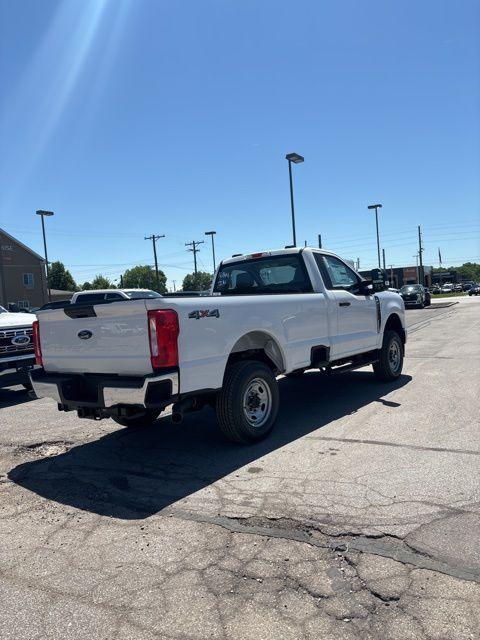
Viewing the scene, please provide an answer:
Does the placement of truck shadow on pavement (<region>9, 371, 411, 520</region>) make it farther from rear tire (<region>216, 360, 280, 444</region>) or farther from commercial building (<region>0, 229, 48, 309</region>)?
commercial building (<region>0, 229, 48, 309</region>)

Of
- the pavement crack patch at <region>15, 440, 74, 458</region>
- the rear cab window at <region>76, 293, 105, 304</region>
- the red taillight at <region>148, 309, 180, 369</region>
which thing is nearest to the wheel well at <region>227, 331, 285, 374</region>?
the red taillight at <region>148, 309, 180, 369</region>

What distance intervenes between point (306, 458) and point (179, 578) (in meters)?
2.17

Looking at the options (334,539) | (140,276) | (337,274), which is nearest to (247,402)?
(334,539)

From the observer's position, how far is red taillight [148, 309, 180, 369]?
172 inches

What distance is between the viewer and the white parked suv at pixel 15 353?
8266 mm

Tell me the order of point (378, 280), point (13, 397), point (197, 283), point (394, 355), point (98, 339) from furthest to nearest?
point (197, 283) < point (13, 397) < point (394, 355) < point (378, 280) < point (98, 339)

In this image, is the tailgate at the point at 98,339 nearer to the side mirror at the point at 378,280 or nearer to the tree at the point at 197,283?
the side mirror at the point at 378,280

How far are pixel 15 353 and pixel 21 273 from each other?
168 feet

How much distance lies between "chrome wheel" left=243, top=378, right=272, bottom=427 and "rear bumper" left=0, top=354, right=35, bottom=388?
4.38 m

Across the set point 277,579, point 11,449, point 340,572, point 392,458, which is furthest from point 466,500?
point 11,449

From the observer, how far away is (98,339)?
4863 mm

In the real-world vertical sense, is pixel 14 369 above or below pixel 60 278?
below

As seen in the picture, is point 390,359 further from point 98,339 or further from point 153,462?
point 98,339

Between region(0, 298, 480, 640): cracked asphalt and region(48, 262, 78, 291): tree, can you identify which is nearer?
region(0, 298, 480, 640): cracked asphalt
